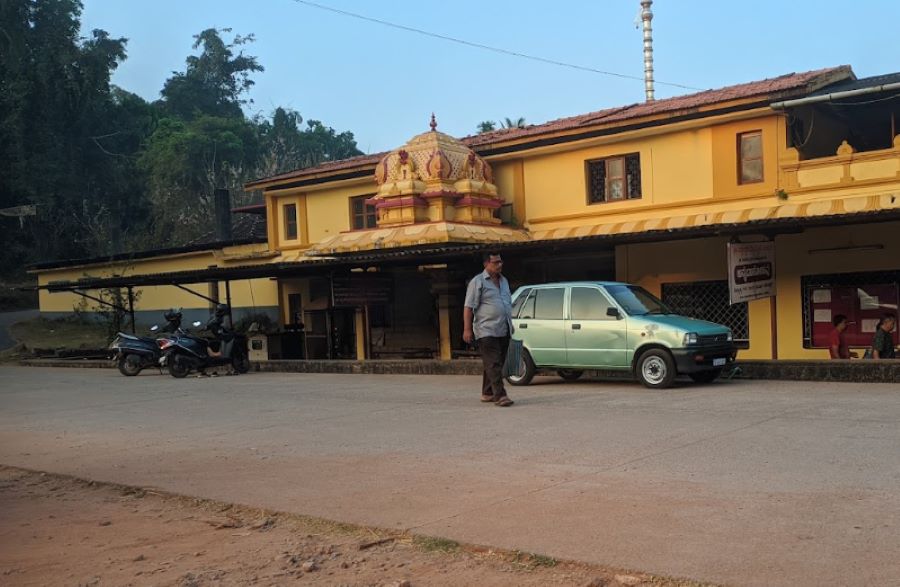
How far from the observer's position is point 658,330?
44.5ft

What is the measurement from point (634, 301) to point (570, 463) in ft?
23.8

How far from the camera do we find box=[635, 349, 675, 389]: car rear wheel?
1341 centimetres

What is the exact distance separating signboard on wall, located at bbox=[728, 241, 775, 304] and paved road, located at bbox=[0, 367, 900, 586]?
2.79m

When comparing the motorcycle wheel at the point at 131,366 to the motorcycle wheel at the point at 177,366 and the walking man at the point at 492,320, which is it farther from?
the walking man at the point at 492,320

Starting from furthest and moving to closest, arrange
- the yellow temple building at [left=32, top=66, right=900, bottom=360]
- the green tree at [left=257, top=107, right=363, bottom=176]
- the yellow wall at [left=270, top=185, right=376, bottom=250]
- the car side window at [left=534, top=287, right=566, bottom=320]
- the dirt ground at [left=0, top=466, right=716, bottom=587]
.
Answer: the green tree at [left=257, top=107, right=363, bottom=176], the yellow wall at [left=270, top=185, right=376, bottom=250], the yellow temple building at [left=32, top=66, right=900, bottom=360], the car side window at [left=534, top=287, right=566, bottom=320], the dirt ground at [left=0, top=466, right=716, bottom=587]

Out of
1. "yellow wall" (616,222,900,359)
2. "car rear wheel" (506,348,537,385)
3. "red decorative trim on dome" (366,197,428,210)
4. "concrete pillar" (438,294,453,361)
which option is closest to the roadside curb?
"car rear wheel" (506,348,537,385)

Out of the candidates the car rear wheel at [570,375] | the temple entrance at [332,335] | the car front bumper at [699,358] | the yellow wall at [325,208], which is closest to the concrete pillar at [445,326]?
the yellow wall at [325,208]

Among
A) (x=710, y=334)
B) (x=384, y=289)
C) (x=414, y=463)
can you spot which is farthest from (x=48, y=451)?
(x=384, y=289)

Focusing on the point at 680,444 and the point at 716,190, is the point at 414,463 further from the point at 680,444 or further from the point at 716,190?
the point at 716,190

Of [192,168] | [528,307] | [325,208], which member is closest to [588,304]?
[528,307]

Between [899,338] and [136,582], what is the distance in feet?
56.5

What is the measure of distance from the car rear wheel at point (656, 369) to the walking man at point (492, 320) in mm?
2996

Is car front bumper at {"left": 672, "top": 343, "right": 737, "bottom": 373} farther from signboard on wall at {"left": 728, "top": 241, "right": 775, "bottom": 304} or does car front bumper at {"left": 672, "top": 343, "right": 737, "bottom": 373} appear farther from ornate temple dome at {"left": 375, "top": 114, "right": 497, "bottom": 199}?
ornate temple dome at {"left": 375, "top": 114, "right": 497, "bottom": 199}

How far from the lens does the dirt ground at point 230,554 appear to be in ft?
15.7
